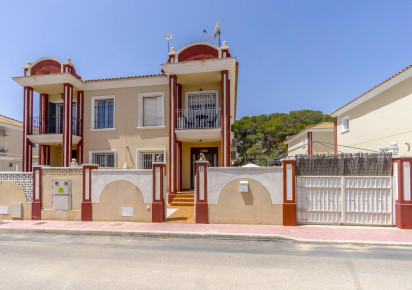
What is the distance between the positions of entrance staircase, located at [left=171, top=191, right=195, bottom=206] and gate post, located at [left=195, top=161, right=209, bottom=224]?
8.45 ft

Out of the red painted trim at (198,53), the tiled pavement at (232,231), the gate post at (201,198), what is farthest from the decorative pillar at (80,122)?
the gate post at (201,198)

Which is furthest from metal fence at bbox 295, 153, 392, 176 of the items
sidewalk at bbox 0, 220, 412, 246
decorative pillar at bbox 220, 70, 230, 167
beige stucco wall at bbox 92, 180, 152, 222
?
beige stucco wall at bbox 92, 180, 152, 222

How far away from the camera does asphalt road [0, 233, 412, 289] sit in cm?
394

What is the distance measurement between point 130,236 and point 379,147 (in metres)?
11.4

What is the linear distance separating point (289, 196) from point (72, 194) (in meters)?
8.00

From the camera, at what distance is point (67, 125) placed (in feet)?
39.9

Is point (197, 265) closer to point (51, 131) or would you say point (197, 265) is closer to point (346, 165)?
point (346, 165)

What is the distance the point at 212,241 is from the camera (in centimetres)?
648

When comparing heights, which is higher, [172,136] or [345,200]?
[172,136]

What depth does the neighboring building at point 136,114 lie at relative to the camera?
1146 centimetres

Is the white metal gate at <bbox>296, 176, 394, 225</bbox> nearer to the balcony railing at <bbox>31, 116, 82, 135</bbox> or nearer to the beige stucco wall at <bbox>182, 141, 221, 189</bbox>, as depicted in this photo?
the beige stucco wall at <bbox>182, 141, 221, 189</bbox>

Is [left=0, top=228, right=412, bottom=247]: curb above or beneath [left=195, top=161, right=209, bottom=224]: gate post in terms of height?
beneath

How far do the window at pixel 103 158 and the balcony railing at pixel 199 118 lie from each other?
4586mm

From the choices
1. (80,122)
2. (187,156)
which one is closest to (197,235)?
(187,156)
